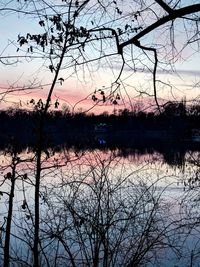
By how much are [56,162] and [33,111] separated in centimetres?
112

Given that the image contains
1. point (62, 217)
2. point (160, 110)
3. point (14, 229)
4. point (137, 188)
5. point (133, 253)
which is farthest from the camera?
point (14, 229)

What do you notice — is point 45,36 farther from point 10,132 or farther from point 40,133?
point 10,132

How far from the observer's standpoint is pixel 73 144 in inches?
245

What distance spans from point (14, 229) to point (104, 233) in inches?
206

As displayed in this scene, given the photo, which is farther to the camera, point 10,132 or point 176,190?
point 176,190

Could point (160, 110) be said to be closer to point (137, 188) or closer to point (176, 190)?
point (137, 188)

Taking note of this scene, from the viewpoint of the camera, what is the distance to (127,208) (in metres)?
7.29

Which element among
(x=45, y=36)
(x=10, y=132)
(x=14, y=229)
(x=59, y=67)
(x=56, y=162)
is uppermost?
(x=45, y=36)

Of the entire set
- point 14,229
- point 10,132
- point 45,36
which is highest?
point 45,36

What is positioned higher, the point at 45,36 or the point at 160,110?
the point at 45,36

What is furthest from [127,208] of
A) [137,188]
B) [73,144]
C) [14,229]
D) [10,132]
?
[14,229]

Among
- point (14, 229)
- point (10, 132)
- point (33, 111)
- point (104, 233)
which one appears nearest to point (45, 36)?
point (33, 111)

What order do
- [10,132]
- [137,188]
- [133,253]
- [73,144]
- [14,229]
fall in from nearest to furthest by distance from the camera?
[10,132]
[73,144]
[133,253]
[137,188]
[14,229]

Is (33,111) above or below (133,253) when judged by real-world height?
above
